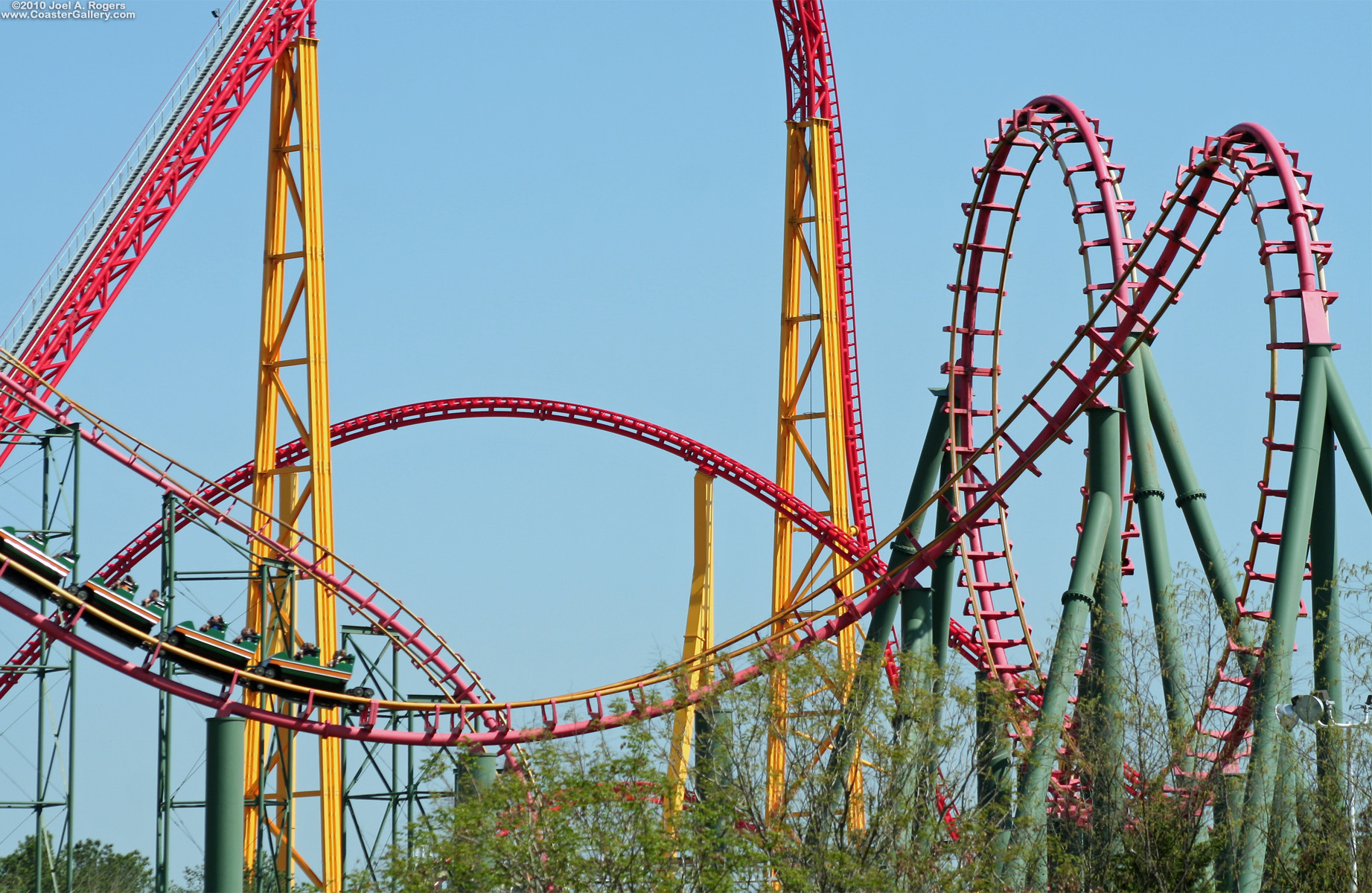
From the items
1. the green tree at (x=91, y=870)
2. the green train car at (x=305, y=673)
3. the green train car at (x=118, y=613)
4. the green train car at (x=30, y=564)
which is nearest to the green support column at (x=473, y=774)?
the green train car at (x=305, y=673)

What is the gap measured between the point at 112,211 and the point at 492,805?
975cm

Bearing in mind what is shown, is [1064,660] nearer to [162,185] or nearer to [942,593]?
[942,593]

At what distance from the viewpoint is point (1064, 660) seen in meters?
15.0

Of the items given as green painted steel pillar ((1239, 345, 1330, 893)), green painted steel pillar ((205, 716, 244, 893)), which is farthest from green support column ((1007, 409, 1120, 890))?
green painted steel pillar ((205, 716, 244, 893))

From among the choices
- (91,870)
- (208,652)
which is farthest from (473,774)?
(91,870)

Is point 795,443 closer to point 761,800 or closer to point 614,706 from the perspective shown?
point 614,706

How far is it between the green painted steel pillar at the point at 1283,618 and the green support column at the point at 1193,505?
2.59 ft

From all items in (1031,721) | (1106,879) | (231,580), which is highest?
(231,580)

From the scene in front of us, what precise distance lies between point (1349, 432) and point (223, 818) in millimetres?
8702

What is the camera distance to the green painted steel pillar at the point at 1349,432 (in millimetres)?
13953

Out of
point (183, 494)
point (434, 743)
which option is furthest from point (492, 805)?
point (183, 494)

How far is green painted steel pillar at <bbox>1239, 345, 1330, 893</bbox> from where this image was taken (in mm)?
13438

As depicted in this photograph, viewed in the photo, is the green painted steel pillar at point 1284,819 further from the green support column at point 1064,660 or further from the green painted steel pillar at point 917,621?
the green painted steel pillar at point 917,621

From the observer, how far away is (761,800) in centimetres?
1472
